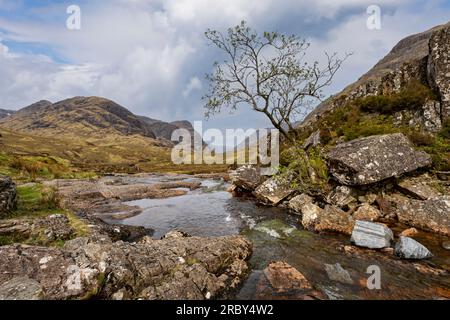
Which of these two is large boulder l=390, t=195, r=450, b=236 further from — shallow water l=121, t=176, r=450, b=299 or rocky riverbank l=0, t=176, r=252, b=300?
rocky riverbank l=0, t=176, r=252, b=300

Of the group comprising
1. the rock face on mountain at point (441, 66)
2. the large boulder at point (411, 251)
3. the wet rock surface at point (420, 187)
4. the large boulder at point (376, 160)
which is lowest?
the large boulder at point (411, 251)

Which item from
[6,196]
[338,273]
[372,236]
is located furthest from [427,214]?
[6,196]

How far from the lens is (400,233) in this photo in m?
15.5

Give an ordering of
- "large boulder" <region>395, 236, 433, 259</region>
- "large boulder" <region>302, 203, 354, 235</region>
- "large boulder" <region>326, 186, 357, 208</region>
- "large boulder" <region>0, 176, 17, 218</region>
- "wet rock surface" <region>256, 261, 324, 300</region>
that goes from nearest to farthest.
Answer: "wet rock surface" <region>256, 261, 324, 300</region>, "large boulder" <region>395, 236, 433, 259</region>, "large boulder" <region>0, 176, 17, 218</region>, "large boulder" <region>302, 203, 354, 235</region>, "large boulder" <region>326, 186, 357, 208</region>

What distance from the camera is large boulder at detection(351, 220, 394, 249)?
1345 cm

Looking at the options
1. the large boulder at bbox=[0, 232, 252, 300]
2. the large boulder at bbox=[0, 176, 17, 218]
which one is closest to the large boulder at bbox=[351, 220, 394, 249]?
the large boulder at bbox=[0, 232, 252, 300]

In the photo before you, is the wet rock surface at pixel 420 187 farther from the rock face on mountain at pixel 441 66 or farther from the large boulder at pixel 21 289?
the large boulder at pixel 21 289

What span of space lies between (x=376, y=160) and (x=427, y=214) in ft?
15.4

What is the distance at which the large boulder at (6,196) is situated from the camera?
1314 centimetres

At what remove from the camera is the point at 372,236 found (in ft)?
45.3

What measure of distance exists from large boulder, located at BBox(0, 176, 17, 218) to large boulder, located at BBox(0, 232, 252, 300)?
6.05 m

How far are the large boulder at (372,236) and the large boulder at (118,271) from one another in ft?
22.5

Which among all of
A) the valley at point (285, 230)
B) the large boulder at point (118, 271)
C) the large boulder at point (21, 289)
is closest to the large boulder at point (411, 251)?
the valley at point (285, 230)

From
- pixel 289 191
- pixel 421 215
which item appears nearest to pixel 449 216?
pixel 421 215
